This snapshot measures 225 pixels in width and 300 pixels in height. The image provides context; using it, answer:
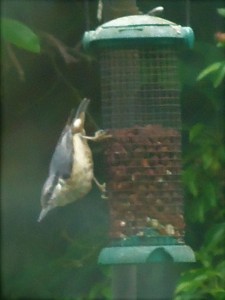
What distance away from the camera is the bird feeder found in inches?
184

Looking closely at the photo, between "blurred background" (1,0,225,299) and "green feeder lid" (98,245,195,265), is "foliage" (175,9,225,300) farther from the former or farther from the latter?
"green feeder lid" (98,245,195,265)

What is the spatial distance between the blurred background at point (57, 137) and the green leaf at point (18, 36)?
0.65 metres

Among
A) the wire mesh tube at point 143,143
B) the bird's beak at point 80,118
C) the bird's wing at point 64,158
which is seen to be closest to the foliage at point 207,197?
the wire mesh tube at point 143,143

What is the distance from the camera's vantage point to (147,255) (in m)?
4.57

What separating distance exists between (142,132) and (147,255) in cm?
54

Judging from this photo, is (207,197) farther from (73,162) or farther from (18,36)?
(18,36)

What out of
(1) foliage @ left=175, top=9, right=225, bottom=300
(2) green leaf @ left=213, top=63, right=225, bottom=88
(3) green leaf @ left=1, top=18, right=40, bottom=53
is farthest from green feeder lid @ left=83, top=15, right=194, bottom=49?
(1) foliage @ left=175, top=9, right=225, bottom=300

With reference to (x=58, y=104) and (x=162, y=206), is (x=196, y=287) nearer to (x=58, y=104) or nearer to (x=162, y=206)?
(x=162, y=206)

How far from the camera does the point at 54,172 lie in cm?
522

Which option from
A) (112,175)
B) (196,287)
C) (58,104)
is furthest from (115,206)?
(58,104)

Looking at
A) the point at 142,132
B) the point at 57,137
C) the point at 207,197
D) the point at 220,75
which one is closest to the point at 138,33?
the point at 142,132

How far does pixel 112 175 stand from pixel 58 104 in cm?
149

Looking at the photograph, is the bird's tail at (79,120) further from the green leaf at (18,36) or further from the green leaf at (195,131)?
the green leaf at (195,131)

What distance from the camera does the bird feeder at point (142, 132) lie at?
4.68 metres
